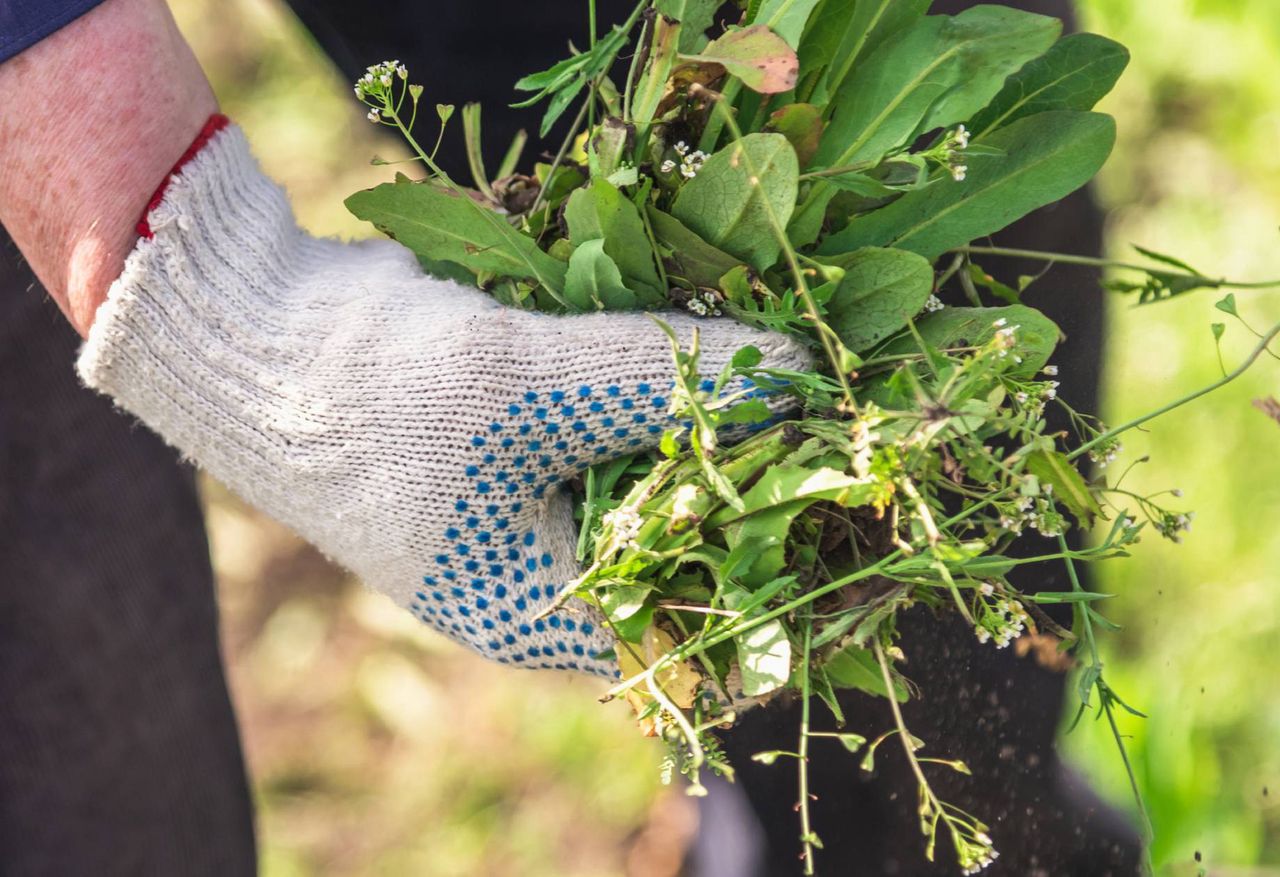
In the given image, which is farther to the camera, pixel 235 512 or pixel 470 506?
pixel 235 512

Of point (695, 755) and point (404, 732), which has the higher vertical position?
point (695, 755)

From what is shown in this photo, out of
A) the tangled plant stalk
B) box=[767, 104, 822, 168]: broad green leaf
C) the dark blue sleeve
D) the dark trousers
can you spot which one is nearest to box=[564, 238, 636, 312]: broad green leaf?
the tangled plant stalk

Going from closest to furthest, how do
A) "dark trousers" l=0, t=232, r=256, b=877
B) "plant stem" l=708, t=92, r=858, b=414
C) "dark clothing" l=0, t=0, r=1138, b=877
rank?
"plant stem" l=708, t=92, r=858, b=414
"dark clothing" l=0, t=0, r=1138, b=877
"dark trousers" l=0, t=232, r=256, b=877

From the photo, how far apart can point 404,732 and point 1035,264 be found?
1.47m

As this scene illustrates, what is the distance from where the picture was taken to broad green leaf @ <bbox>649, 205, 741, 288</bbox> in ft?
2.14

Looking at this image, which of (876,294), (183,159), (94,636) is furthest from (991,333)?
(94,636)

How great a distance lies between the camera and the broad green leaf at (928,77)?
0.61 meters

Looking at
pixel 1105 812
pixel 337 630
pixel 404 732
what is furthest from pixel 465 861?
pixel 1105 812

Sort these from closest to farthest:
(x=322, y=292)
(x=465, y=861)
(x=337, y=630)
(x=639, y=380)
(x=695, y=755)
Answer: (x=695, y=755)
(x=639, y=380)
(x=322, y=292)
(x=465, y=861)
(x=337, y=630)

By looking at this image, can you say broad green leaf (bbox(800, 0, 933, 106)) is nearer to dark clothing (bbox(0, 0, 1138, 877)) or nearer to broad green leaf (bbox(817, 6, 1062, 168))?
broad green leaf (bbox(817, 6, 1062, 168))

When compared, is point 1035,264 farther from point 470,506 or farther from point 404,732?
point 404,732

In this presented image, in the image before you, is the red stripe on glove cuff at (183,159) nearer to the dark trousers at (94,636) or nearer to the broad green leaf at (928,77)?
the dark trousers at (94,636)

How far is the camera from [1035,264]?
0.84 metres

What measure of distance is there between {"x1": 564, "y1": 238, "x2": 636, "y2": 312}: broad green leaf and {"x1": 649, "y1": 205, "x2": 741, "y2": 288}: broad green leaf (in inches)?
1.3
